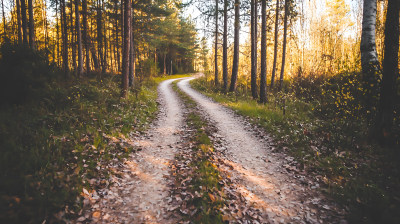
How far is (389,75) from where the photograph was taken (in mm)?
5102

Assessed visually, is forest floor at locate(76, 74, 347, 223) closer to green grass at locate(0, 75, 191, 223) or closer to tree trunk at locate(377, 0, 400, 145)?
green grass at locate(0, 75, 191, 223)

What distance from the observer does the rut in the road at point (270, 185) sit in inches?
160

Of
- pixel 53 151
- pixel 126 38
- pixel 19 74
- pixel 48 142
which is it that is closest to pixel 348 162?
pixel 53 151

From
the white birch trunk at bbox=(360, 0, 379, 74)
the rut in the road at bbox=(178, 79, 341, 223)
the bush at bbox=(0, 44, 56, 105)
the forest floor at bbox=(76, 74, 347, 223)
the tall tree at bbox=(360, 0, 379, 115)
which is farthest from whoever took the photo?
the white birch trunk at bbox=(360, 0, 379, 74)

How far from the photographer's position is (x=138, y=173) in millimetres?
5543

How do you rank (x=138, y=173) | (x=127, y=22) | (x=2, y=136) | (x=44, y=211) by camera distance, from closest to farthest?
(x=44, y=211) → (x=2, y=136) → (x=138, y=173) → (x=127, y=22)

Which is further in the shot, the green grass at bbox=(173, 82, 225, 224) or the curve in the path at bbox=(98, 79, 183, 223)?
the curve in the path at bbox=(98, 79, 183, 223)

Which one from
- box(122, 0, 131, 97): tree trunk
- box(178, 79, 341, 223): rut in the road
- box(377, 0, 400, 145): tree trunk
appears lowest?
box(178, 79, 341, 223): rut in the road

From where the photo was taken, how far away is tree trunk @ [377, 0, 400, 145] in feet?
16.0

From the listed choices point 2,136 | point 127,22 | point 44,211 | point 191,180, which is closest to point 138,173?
point 191,180

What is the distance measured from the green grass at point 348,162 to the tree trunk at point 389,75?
57cm

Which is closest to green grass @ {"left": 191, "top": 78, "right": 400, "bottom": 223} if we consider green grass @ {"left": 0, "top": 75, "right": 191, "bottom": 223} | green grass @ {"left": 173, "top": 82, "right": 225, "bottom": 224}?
green grass @ {"left": 173, "top": 82, "right": 225, "bottom": 224}

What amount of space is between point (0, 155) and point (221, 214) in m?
4.62

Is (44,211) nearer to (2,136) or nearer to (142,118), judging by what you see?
(2,136)
